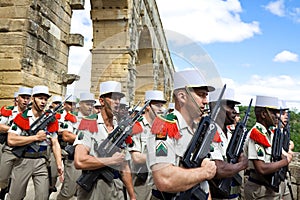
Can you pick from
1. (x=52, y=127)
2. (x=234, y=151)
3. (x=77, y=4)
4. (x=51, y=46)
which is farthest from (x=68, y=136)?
(x=77, y=4)

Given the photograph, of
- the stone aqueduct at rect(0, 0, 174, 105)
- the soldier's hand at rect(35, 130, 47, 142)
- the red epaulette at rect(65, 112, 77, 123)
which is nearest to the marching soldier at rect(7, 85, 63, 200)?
the soldier's hand at rect(35, 130, 47, 142)

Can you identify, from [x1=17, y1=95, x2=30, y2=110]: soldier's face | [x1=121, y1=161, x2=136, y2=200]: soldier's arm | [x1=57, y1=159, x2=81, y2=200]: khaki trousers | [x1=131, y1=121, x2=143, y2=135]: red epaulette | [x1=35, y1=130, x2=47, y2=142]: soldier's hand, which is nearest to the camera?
[x1=121, y1=161, x2=136, y2=200]: soldier's arm

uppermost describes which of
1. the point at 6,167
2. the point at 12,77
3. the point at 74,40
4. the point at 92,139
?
the point at 74,40

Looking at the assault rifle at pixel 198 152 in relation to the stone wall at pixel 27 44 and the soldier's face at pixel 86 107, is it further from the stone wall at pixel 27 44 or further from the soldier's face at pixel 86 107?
the stone wall at pixel 27 44

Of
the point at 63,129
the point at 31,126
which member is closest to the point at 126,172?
the point at 31,126

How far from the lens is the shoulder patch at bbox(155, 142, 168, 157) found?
1838 mm

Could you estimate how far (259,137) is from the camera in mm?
3029

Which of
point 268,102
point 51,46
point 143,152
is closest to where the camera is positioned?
point 268,102

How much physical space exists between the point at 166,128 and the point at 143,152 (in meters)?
1.64

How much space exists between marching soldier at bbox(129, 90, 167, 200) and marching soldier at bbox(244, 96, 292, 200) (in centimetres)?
105

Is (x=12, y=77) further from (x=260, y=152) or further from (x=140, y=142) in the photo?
(x=260, y=152)

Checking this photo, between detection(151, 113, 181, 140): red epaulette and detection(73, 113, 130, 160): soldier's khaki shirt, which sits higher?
detection(151, 113, 181, 140): red epaulette

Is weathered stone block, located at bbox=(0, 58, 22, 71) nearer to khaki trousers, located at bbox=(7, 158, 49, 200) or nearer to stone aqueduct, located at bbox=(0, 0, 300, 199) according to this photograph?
stone aqueduct, located at bbox=(0, 0, 300, 199)

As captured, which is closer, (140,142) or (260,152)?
(260,152)
